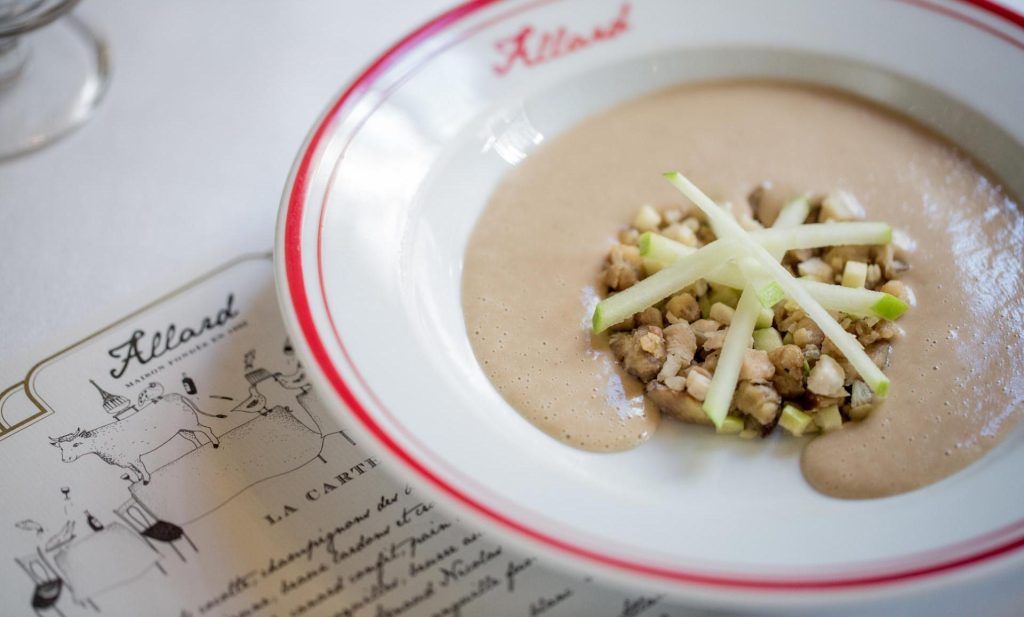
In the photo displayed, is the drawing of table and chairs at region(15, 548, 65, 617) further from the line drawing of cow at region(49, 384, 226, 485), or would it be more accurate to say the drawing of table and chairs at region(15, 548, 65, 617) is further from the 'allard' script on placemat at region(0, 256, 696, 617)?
the line drawing of cow at region(49, 384, 226, 485)

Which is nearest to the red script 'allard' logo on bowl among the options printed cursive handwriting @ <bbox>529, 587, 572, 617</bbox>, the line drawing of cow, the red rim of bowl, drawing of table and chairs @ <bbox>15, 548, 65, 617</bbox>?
the red rim of bowl

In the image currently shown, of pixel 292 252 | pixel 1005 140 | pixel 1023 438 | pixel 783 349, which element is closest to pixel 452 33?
pixel 292 252

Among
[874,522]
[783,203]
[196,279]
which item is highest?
[783,203]

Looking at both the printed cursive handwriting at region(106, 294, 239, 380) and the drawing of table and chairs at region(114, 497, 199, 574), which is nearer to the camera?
the drawing of table and chairs at region(114, 497, 199, 574)

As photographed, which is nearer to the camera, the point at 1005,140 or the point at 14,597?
the point at 14,597

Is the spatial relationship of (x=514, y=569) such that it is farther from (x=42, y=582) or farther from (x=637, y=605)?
(x=42, y=582)

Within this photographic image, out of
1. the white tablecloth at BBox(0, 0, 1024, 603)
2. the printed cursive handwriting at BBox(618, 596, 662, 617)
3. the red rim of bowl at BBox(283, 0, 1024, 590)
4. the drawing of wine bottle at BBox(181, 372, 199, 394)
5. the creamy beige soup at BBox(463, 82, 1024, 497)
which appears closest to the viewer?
the red rim of bowl at BBox(283, 0, 1024, 590)

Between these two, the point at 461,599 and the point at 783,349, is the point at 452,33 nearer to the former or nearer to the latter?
the point at 783,349
